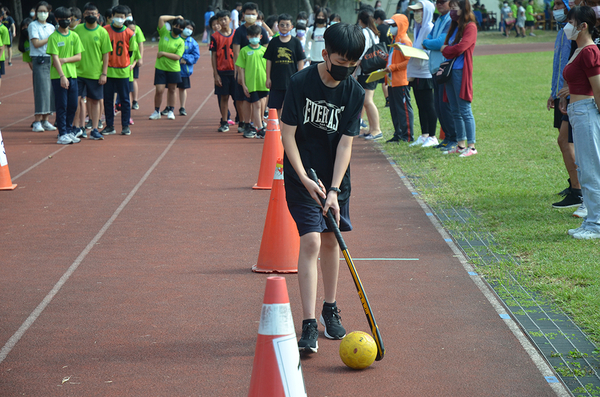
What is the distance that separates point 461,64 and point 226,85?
505 centimetres

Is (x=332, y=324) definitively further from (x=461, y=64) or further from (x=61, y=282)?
(x=461, y=64)

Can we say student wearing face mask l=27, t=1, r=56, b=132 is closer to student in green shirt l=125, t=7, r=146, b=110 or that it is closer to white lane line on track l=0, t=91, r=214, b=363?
student in green shirt l=125, t=7, r=146, b=110

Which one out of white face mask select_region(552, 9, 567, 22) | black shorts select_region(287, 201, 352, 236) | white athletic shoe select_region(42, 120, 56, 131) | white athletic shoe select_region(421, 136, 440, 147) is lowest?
white athletic shoe select_region(42, 120, 56, 131)

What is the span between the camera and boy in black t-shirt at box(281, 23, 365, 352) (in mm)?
3896

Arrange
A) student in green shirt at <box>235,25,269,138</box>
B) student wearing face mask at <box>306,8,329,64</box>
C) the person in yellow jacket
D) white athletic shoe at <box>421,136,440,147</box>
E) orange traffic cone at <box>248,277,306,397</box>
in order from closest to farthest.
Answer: orange traffic cone at <box>248,277,306,397</box> → white athletic shoe at <box>421,136,440,147</box> → the person in yellow jacket → student in green shirt at <box>235,25,269,138</box> → student wearing face mask at <box>306,8,329,64</box>

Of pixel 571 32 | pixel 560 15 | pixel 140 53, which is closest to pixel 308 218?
pixel 571 32

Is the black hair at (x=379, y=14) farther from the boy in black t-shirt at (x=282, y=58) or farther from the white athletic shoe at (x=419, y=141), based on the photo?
the white athletic shoe at (x=419, y=141)

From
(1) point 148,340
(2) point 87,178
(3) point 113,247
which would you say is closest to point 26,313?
(1) point 148,340

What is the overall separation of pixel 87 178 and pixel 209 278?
4.58m

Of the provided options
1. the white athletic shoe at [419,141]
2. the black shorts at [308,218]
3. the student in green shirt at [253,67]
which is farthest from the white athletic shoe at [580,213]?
the student in green shirt at [253,67]

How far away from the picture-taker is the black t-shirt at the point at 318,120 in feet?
13.0

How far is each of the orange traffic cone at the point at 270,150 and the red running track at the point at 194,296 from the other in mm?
232

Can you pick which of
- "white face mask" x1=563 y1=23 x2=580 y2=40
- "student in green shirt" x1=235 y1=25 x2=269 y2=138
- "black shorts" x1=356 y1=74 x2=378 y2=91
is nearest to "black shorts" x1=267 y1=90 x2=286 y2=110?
"student in green shirt" x1=235 y1=25 x2=269 y2=138

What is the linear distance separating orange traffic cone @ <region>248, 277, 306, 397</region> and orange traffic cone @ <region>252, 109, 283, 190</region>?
4.47m
